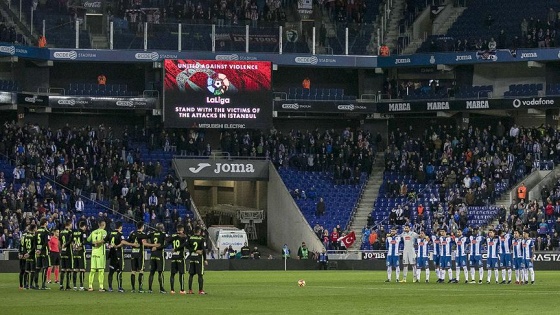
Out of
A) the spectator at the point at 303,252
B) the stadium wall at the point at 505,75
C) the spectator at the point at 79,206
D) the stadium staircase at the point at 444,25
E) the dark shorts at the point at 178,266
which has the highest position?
the stadium staircase at the point at 444,25

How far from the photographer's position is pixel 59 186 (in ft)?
209

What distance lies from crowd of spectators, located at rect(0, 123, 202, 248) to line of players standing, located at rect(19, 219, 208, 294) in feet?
73.5

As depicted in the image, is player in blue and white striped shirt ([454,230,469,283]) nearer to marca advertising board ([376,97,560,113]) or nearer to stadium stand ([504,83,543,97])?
marca advertising board ([376,97,560,113])

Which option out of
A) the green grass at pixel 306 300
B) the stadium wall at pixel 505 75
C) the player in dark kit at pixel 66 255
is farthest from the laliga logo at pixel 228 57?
the player in dark kit at pixel 66 255

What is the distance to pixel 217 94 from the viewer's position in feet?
224

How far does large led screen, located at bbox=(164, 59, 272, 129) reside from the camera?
67688mm

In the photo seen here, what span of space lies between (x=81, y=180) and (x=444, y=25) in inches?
970

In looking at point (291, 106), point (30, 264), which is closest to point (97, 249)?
point (30, 264)

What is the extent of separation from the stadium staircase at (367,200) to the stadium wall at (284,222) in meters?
2.69

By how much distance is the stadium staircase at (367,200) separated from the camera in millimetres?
66575

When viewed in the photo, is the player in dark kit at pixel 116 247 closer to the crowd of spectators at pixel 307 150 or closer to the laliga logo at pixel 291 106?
the crowd of spectators at pixel 307 150

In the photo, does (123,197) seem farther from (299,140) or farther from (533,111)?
(533,111)

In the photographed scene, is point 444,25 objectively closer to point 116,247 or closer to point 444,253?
point 444,253

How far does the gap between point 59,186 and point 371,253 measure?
1649 cm
